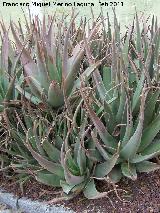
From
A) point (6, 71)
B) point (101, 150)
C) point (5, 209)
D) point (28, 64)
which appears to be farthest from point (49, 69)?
point (5, 209)

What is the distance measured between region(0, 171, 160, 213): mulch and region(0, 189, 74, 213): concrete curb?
35 millimetres

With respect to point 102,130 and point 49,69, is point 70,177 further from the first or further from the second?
point 49,69

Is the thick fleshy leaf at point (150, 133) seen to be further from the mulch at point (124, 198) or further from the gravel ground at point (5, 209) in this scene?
the gravel ground at point (5, 209)

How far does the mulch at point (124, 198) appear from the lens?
2.71 metres

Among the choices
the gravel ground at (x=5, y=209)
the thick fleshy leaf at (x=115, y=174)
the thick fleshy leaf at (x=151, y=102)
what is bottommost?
the gravel ground at (x=5, y=209)

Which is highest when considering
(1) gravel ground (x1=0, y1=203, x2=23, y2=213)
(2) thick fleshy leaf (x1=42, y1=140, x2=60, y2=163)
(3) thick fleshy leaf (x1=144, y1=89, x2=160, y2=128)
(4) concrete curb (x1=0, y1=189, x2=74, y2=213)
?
(3) thick fleshy leaf (x1=144, y1=89, x2=160, y2=128)

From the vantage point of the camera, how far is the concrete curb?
9.21 feet

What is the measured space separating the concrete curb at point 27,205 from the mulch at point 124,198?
0.04 metres

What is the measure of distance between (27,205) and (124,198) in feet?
2.03

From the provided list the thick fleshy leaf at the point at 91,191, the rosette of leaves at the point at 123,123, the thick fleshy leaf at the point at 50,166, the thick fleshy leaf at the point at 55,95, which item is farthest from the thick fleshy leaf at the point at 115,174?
the thick fleshy leaf at the point at 55,95

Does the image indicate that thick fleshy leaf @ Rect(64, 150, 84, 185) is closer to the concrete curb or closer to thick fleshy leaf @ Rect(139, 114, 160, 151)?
the concrete curb

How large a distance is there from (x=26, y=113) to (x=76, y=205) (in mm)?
644

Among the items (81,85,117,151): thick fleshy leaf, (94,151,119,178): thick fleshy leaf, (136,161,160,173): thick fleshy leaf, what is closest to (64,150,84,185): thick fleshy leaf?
(94,151,119,178): thick fleshy leaf

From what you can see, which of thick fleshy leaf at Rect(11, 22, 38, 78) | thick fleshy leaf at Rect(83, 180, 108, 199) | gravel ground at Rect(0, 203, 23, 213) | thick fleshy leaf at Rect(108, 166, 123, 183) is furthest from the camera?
gravel ground at Rect(0, 203, 23, 213)
